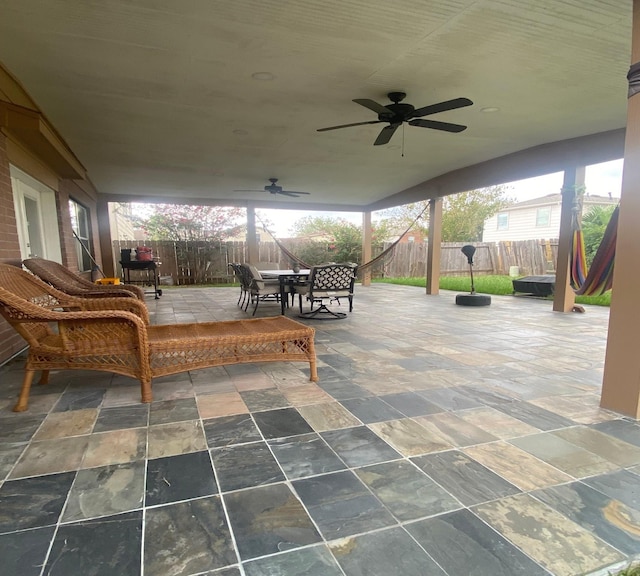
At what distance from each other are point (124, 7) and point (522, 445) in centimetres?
325

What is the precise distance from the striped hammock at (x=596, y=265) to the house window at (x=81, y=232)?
7169mm

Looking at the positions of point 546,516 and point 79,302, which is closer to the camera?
point 546,516

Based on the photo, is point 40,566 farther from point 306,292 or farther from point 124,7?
point 306,292

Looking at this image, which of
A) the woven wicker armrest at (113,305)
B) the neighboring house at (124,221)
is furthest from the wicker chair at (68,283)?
the neighboring house at (124,221)

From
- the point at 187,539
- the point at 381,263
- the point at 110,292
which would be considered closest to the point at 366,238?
the point at 381,263

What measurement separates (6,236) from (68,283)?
676mm

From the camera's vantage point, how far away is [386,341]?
144 inches

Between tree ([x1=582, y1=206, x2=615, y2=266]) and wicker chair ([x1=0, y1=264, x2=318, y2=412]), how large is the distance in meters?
7.40

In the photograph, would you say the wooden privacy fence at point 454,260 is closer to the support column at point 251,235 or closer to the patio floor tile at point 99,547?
the support column at point 251,235

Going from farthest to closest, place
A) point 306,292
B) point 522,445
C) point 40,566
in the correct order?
point 306,292 → point 522,445 → point 40,566

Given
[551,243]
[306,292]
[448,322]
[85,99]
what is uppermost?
[85,99]

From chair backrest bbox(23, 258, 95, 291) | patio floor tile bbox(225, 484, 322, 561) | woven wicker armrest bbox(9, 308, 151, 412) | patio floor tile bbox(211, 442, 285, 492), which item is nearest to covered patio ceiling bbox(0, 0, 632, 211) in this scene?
chair backrest bbox(23, 258, 95, 291)

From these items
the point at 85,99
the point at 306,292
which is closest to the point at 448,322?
the point at 306,292

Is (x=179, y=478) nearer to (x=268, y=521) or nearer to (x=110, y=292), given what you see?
(x=268, y=521)
